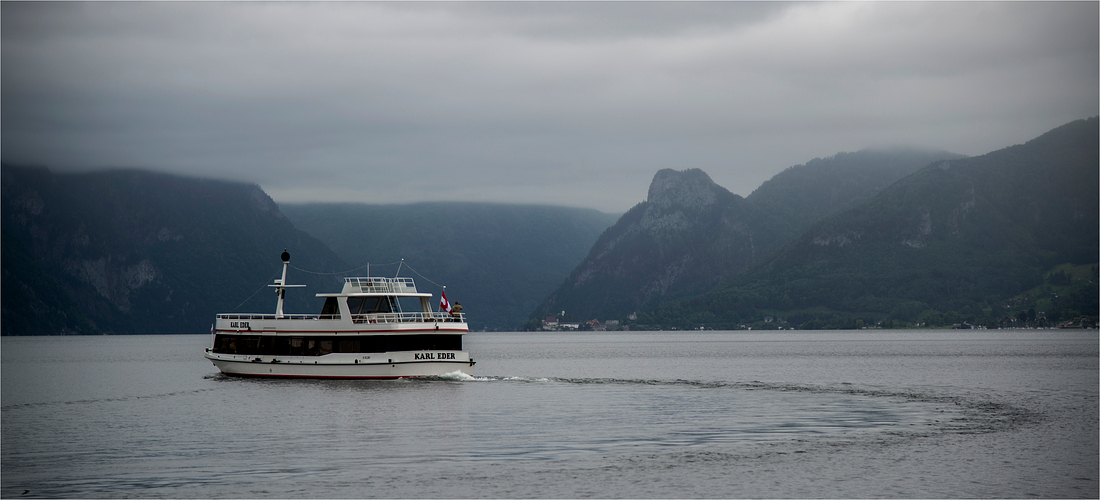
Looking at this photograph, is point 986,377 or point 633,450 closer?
point 633,450

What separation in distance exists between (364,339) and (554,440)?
109ft

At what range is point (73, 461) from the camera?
36.5m

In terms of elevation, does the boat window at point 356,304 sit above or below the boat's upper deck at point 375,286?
below

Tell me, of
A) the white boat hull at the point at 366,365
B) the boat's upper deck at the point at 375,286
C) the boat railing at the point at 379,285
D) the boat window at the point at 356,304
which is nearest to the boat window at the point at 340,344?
the white boat hull at the point at 366,365

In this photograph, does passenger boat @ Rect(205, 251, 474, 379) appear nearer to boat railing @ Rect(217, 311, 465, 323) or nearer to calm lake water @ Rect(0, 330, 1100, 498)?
boat railing @ Rect(217, 311, 465, 323)

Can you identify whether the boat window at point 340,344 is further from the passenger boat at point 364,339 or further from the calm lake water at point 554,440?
the calm lake water at point 554,440

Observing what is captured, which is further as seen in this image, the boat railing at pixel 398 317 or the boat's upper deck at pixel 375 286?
the boat's upper deck at pixel 375 286

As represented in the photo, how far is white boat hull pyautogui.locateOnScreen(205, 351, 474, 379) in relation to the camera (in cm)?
6969

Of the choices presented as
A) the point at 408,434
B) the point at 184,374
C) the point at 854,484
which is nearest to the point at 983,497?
the point at 854,484

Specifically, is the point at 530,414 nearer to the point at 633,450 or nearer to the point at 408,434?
the point at 408,434

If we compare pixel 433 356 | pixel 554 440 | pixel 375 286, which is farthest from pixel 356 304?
pixel 554 440

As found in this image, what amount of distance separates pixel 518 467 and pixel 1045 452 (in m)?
21.5

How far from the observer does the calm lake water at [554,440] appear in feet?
101

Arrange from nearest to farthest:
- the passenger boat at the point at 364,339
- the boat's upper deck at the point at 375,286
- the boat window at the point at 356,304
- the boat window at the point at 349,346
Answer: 1. the passenger boat at the point at 364,339
2. the boat window at the point at 349,346
3. the boat window at the point at 356,304
4. the boat's upper deck at the point at 375,286
